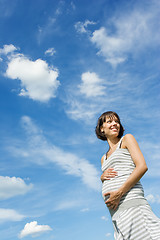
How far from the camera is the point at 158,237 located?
3.41 meters

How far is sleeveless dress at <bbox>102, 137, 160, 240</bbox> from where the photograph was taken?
11.7 ft

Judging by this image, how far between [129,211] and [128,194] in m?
0.25

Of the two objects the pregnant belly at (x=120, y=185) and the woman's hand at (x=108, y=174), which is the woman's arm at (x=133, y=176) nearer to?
the pregnant belly at (x=120, y=185)

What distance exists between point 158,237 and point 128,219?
1.55ft

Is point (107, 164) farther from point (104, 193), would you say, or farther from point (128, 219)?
point (128, 219)

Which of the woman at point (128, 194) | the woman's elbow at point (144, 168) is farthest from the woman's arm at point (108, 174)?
the woman's elbow at point (144, 168)

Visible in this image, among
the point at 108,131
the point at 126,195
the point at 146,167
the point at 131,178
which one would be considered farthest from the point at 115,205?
the point at 108,131

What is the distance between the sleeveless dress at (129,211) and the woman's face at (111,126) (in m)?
0.64

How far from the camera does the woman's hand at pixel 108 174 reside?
411 centimetres

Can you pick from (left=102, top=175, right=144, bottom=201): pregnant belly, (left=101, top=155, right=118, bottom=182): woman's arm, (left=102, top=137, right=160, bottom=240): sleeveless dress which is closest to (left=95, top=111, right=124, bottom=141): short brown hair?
(left=102, top=137, right=160, bottom=240): sleeveless dress

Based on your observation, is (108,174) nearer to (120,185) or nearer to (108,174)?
(108,174)

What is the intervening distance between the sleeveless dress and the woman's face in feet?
2.09

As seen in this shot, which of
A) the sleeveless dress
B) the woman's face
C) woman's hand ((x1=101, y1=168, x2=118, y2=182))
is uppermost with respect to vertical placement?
the woman's face

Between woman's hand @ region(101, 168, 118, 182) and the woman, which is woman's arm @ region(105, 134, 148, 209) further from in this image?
woman's hand @ region(101, 168, 118, 182)
